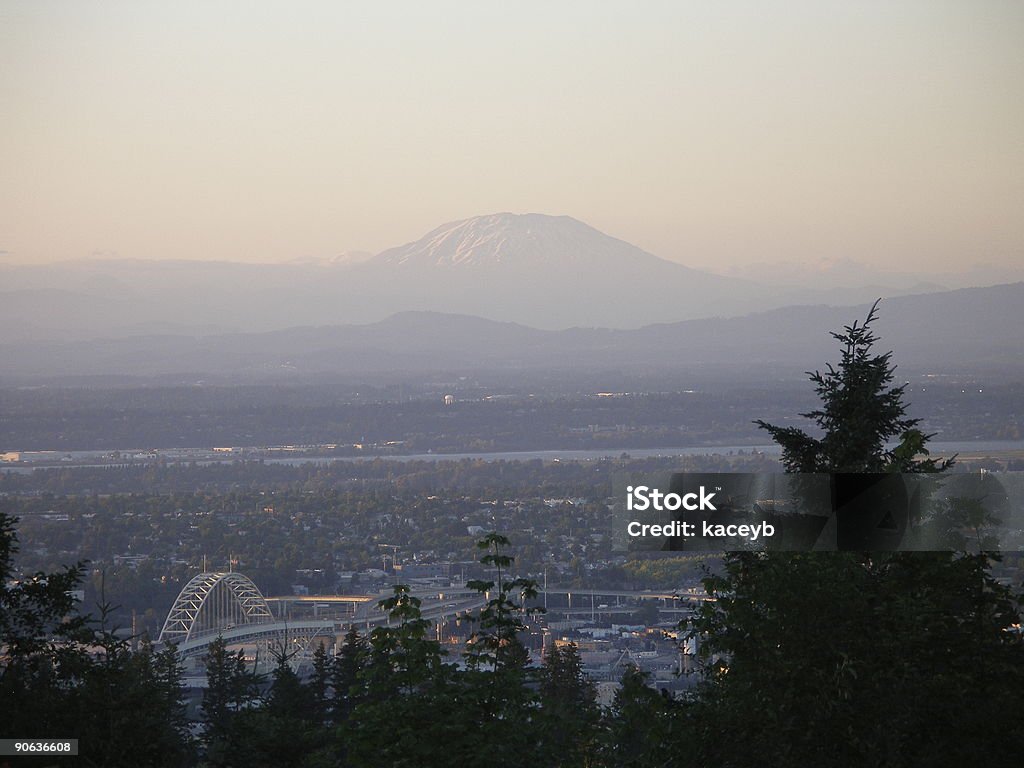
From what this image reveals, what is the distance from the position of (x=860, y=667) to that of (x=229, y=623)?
26.9 meters

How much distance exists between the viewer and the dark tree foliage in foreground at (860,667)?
948cm

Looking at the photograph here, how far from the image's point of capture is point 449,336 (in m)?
175

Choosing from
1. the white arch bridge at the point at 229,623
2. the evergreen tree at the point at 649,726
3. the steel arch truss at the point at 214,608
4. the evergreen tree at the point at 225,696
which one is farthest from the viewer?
the steel arch truss at the point at 214,608

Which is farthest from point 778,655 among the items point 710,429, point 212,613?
point 710,429

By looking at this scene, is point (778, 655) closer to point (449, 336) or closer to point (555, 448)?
point (555, 448)

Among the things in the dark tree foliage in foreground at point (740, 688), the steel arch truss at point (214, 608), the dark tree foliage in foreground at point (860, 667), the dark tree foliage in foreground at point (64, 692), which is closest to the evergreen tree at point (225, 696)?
the dark tree foliage in foreground at point (64, 692)

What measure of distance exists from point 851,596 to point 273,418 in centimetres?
9115

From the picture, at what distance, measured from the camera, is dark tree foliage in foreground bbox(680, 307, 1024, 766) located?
948 cm

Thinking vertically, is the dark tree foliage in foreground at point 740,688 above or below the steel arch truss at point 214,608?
above

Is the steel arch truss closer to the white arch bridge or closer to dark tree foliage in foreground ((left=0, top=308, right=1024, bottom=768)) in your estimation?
the white arch bridge

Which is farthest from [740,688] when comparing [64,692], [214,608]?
[214,608]

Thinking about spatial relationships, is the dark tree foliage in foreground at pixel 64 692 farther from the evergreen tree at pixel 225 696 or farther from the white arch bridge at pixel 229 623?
the white arch bridge at pixel 229 623

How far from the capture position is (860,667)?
9.90 meters

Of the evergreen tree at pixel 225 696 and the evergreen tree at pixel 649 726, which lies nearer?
the evergreen tree at pixel 649 726
